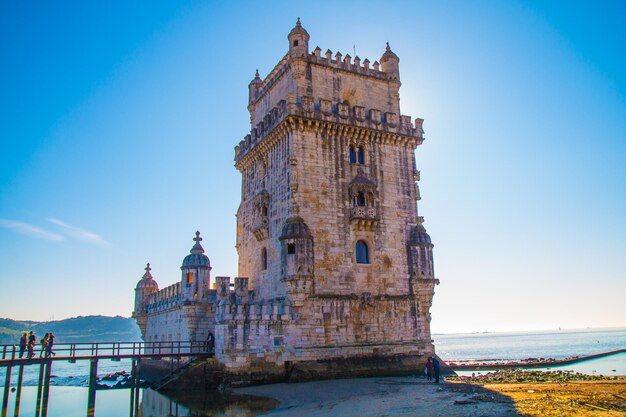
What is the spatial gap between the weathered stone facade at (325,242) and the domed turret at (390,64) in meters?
0.08

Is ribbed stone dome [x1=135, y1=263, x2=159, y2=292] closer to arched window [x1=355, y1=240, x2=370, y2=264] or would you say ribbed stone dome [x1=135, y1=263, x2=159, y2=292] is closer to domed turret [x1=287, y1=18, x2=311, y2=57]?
arched window [x1=355, y1=240, x2=370, y2=264]

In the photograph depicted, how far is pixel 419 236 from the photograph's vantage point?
31.9m

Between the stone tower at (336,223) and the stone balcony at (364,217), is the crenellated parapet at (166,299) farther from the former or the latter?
the stone balcony at (364,217)

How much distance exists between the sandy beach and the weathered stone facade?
235 centimetres

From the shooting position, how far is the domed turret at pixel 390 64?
35219 millimetres

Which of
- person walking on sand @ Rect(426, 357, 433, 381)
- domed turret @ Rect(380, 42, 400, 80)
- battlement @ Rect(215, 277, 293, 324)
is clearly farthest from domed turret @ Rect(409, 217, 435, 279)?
domed turret @ Rect(380, 42, 400, 80)

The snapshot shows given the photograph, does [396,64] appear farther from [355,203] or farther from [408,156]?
[355,203]

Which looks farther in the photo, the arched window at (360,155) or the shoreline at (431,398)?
the arched window at (360,155)

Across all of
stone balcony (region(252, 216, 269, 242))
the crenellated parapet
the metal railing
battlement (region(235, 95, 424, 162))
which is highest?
battlement (region(235, 95, 424, 162))

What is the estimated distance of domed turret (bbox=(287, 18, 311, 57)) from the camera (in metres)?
32.0

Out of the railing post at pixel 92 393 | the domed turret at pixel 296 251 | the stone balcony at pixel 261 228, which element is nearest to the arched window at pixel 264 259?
the stone balcony at pixel 261 228

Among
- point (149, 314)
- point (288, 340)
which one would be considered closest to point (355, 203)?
point (288, 340)

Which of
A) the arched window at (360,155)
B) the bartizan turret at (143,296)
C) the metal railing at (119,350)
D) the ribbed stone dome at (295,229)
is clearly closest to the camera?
Answer: the metal railing at (119,350)

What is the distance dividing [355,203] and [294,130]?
225 inches
